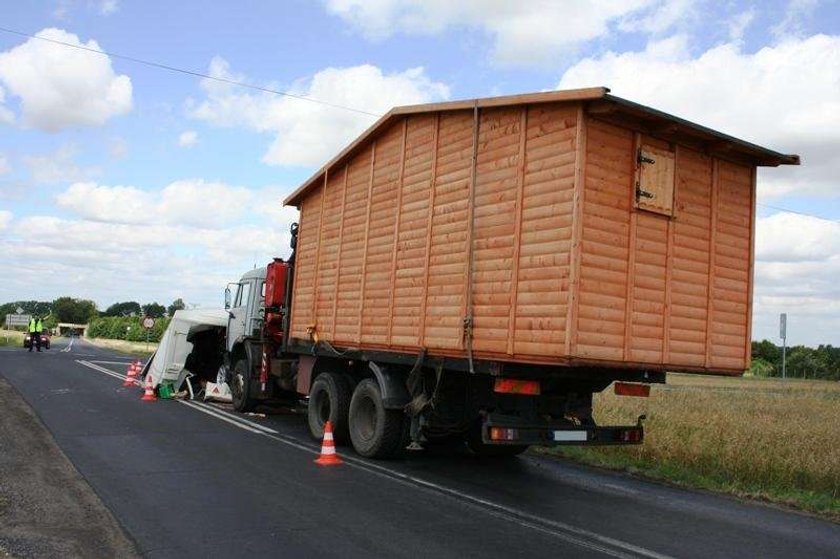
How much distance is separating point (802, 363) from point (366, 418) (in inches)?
2910

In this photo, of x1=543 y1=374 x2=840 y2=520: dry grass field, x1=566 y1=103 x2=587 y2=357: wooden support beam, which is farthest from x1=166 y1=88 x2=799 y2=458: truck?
x1=543 y1=374 x2=840 y2=520: dry grass field

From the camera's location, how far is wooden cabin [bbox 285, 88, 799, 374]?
7000mm

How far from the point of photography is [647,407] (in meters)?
16.7

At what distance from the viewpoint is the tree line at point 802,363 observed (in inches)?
2591

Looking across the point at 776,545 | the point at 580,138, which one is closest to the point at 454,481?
the point at 776,545

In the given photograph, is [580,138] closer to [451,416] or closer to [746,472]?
[451,416]

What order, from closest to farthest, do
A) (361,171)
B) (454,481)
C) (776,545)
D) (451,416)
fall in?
(776,545)
(454,481)
(451,416)
(361,171)

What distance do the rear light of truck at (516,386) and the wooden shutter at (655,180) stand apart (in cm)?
209

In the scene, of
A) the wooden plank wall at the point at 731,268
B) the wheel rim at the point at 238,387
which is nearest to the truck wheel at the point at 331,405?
the wheel rim at the point at 238,387

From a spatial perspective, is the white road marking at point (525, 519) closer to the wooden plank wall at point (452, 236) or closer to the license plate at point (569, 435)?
the license plate at point (569, 435)

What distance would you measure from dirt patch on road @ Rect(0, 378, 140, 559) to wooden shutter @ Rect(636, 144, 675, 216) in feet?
18.2

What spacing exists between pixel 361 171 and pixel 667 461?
5.75 m

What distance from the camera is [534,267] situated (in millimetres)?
7219

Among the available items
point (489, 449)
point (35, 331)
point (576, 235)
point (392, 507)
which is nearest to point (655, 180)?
point (576, 235)
